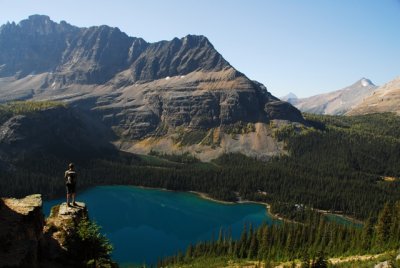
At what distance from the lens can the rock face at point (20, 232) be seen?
3058 cm

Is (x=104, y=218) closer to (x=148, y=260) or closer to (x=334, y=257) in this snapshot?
(x=148, y=260)

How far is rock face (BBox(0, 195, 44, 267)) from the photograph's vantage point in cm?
3058

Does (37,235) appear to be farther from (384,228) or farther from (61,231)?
(384,228)

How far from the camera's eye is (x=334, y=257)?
111 m

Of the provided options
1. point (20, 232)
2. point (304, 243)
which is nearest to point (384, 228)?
point (304, 243)

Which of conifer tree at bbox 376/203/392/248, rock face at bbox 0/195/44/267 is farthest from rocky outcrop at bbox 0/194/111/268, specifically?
Result: conifer tree at bbox 376/203/392/248

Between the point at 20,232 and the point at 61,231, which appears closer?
the point at 20,232

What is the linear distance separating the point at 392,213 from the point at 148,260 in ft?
267

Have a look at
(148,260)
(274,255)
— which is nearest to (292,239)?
(274,255)

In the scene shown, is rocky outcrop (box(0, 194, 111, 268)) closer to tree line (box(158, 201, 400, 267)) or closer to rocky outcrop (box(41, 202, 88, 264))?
rocky outcrop (box(41, 202, 88, 264))

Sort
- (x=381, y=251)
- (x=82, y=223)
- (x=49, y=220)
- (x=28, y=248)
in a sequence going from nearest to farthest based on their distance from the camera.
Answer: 1. (x=28, y=248)
2. (x=82, y=223)
3. (x=49, y=220)
4. (x=381, y=251)

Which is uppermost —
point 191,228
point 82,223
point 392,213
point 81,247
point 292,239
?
point 82,223

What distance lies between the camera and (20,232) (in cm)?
3278

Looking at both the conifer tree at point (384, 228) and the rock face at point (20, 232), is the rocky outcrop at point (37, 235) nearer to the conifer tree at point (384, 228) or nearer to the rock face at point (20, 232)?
the rock face at point (20, 232)
